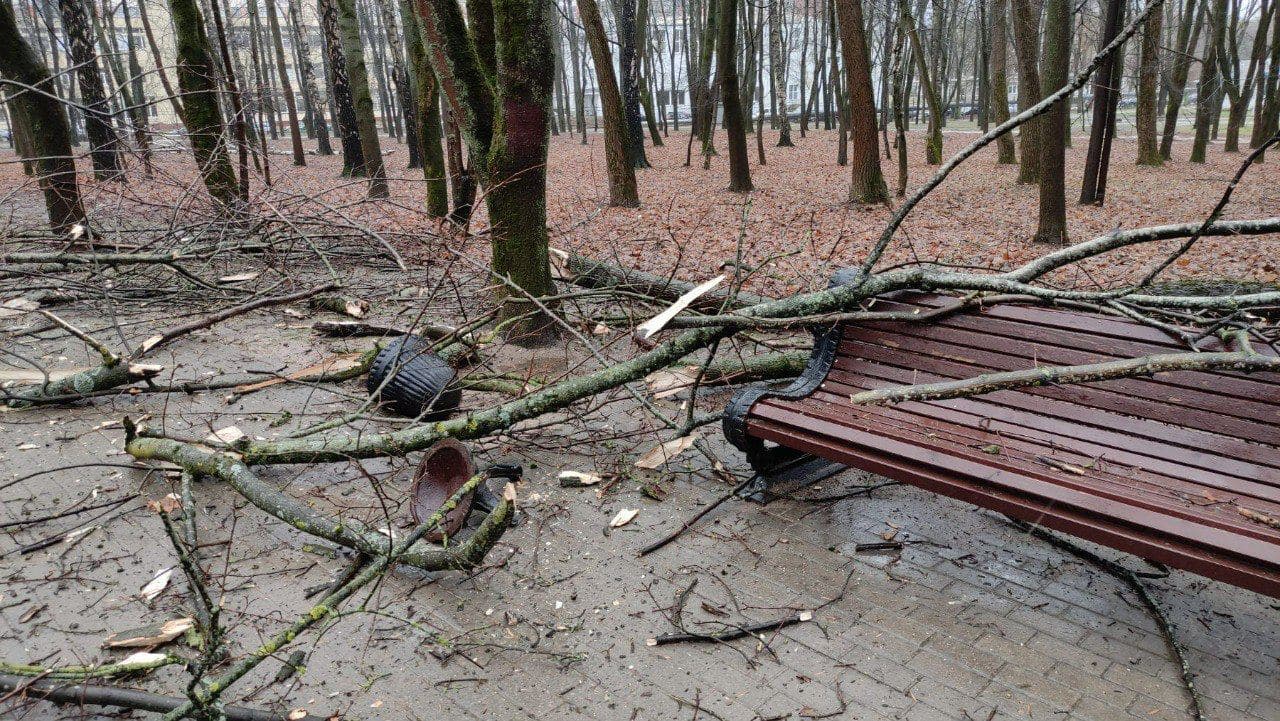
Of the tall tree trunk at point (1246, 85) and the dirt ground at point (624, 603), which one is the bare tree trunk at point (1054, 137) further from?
Result: the tall tree trunk at point (1246, 85)

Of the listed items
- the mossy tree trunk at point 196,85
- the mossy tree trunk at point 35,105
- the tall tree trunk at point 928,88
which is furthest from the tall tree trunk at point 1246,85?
the mossy tree trunk at point 35,105

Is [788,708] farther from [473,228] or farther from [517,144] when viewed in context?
[473,228]

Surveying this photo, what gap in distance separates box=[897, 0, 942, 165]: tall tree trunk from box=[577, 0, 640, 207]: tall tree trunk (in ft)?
20.9

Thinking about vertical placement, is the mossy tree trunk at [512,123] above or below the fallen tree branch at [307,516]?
above

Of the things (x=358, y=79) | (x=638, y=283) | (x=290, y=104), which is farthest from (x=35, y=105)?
(x=290, y=104)

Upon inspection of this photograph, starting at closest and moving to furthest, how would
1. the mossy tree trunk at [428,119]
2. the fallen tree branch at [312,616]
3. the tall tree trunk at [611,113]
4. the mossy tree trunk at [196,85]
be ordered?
the fallen tree branch at [312,616], the mossy tree trunk at [196,85], the mossy tree trunk at [428,119], the tall tree trunk at [611,113]

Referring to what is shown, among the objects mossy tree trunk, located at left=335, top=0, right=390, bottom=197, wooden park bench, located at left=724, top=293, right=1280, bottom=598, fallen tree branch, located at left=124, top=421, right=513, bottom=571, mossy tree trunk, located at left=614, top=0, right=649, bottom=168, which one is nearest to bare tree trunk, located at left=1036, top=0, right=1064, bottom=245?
wooden park bench, located at left=724, top=293, right=1280, bottom=598

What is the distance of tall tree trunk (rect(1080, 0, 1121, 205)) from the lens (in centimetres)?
931

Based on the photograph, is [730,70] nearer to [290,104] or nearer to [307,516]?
[307,516]

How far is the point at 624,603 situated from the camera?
310cm

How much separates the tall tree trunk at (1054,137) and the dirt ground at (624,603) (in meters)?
6.74

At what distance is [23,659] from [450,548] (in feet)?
5.16

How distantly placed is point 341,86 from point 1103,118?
48.8 feet

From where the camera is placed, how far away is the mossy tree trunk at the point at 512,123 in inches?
220
